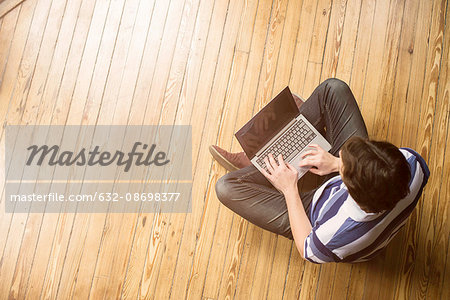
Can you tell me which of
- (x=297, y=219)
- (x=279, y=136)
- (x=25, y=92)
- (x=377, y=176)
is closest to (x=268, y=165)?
(x=279, y=136)

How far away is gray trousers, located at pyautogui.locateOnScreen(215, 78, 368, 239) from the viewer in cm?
168

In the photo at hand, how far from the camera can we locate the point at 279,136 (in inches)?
68.6

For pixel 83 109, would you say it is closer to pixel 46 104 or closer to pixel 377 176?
pixel 46 104

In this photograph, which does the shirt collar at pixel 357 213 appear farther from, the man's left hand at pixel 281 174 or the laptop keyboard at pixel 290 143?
the laptop keyboard at pixel 290 143

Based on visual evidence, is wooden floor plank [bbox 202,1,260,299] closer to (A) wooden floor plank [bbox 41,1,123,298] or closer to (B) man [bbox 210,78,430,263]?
(B) man [bbox 210,78,430,263]

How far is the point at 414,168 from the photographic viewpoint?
4.39 ft

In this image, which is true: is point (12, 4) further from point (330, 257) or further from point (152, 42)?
point (330, 257)

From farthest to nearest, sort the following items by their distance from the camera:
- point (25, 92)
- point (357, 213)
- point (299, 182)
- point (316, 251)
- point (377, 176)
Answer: point (25, 92) < point (299, 182) < point (316, 251) < point (357, 213) < point (377, 176)

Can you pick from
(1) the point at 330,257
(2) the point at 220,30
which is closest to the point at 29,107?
(2) the point at 220,30

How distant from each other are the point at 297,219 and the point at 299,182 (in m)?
0.29

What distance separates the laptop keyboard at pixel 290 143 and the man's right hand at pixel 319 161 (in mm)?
39

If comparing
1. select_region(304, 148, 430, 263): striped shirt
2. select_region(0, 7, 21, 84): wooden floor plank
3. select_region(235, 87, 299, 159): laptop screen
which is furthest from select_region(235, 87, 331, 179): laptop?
select_region(0, 7, 21, 84): wooden floor plank

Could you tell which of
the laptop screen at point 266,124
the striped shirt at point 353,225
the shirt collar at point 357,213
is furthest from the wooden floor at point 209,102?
the shirt collar at point 357,213

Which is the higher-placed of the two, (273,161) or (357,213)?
(273,161)
